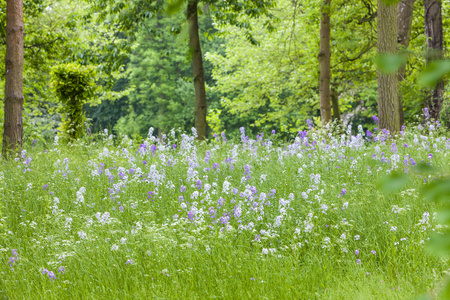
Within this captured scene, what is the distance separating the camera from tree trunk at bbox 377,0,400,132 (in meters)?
8.45

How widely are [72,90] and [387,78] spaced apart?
1017 centimetres

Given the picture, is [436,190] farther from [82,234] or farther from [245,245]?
[82,234]

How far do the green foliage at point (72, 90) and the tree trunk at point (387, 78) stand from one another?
9340 mm

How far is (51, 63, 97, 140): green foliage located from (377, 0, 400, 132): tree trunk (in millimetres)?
9340

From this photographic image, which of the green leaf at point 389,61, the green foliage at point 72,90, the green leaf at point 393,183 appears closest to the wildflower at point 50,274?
the green leaf at point 393,183

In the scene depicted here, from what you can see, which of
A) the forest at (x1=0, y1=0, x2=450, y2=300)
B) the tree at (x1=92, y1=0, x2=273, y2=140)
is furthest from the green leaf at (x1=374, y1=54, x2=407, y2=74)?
the tree at (x1=92, y1=0, x2=273, y2=140)

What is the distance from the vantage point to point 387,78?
8648mm

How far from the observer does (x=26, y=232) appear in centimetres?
515

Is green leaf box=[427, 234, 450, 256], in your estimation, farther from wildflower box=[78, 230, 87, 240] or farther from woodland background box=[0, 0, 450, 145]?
wildflower box=[78, 230, 87, 240]

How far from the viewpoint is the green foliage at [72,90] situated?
14.0m

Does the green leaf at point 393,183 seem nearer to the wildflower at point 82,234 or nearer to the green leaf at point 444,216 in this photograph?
the green leaf at point 444,216

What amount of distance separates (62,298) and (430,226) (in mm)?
3256

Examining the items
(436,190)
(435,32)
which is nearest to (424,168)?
(436,190)

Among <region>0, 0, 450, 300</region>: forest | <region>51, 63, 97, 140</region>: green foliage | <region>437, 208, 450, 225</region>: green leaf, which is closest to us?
<region>437, 208, 450, 225</region>: green leaf
